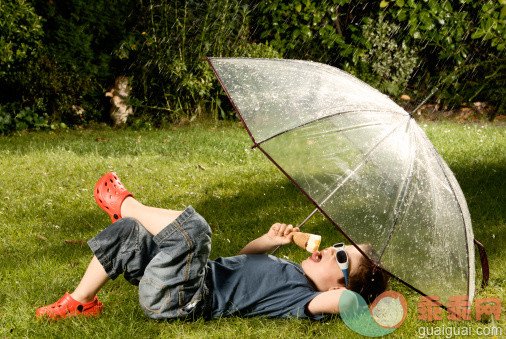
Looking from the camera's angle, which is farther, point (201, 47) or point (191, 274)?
point (201, 47)

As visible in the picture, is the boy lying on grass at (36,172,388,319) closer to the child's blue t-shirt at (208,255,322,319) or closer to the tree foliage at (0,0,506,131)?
the child's blue t-shirt at (208,255,322,319)

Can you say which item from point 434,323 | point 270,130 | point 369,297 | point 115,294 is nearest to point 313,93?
point 270,130

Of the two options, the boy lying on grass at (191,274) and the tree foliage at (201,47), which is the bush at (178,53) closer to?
the tree foliage at (201,47)

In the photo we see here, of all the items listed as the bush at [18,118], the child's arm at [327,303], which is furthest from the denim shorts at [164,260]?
the bush at [18,118]

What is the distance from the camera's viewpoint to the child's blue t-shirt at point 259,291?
2619 mm

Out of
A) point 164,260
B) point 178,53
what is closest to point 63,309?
point 164,260

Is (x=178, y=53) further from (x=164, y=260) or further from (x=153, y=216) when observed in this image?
(x=164, y=260)

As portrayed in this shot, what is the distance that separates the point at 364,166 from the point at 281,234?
67 centimetres

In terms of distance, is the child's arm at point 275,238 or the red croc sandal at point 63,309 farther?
the child's arm at point 275,238

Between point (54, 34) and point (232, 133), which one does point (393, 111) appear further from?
point (54, 34)

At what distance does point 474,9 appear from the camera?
903cm

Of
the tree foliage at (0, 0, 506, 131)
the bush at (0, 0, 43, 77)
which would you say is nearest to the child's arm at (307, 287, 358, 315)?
the tree foliage at (0, 0, 506, 131)

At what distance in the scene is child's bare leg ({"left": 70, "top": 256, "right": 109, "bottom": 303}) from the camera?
2.52 meters

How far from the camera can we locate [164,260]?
2.42 m
